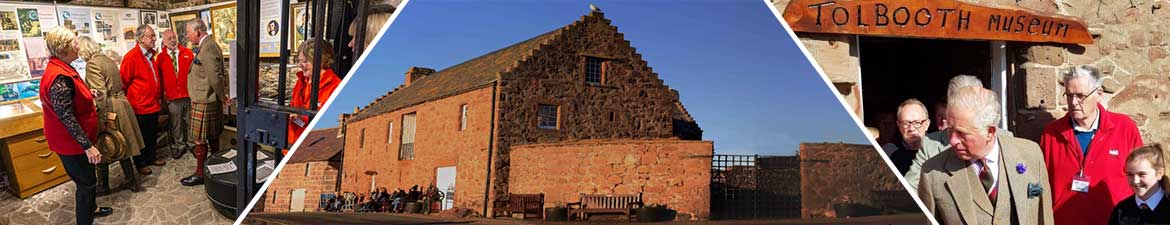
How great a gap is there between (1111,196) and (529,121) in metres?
2.57

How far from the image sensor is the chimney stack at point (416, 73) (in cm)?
131

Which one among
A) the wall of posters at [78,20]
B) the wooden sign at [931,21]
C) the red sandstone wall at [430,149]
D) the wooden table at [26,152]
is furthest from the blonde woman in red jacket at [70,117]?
the wooden sign at [931,21]

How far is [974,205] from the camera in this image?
2010 mm

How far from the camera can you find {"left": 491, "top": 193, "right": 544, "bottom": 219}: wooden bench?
1.32m

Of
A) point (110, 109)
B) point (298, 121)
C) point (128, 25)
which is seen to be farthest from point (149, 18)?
point (298, 121)

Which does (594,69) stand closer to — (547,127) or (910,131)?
(547,127)

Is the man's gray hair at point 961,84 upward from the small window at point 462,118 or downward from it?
upward

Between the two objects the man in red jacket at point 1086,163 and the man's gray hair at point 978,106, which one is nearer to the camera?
the man's gray hair at point 978,106

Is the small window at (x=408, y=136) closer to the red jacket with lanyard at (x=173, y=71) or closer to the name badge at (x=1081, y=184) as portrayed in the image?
the name badge at (x=1081, y=184)

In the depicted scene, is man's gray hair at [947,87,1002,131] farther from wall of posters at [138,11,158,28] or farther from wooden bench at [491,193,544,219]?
wall of posters at [138,11,158,28]

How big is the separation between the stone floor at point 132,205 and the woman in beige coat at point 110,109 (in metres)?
0.35

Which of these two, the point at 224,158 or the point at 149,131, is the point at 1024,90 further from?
the point at 149,131

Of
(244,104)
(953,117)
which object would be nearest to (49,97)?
(244,104)

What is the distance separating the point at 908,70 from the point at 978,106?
279 centimetres
